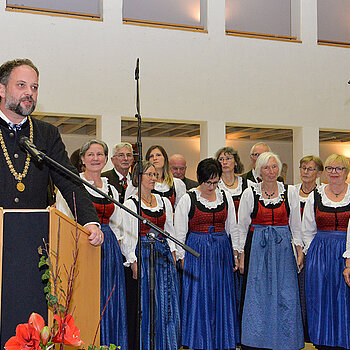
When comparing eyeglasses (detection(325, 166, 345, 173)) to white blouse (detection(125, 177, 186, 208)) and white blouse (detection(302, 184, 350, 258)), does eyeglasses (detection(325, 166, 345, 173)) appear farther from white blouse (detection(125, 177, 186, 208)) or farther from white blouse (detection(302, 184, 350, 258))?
white blouse (detection(125, 177, 186, 208))

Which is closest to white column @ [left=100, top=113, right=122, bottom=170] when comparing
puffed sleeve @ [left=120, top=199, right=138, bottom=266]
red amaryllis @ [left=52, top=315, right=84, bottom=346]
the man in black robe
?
puffed sleeve @ [left=120, top=199, right=138, bottom=266]

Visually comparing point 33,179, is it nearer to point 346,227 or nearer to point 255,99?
point 346,227

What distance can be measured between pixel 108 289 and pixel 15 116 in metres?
1.65

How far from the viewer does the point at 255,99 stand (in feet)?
24.0

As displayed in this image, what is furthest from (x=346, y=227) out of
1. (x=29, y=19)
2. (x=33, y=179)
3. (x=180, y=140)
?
(x=180, y=140)

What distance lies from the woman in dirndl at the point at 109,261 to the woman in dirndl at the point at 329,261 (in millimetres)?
1358

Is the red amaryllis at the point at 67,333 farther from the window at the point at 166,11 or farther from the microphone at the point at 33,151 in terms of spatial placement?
the window at the point at 166,11

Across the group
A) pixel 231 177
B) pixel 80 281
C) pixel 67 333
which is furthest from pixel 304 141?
pixel 67 333

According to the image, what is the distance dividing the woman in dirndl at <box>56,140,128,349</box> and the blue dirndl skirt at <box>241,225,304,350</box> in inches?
35.4

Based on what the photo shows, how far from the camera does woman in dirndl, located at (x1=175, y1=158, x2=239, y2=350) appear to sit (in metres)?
3.77

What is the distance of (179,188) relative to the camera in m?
4.56

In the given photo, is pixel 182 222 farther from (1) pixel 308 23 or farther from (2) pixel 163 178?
(1) pixel 308 23

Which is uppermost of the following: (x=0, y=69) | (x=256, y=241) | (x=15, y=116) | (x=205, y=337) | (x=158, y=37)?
(x=158, y=37)

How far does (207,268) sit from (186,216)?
1.33ft
